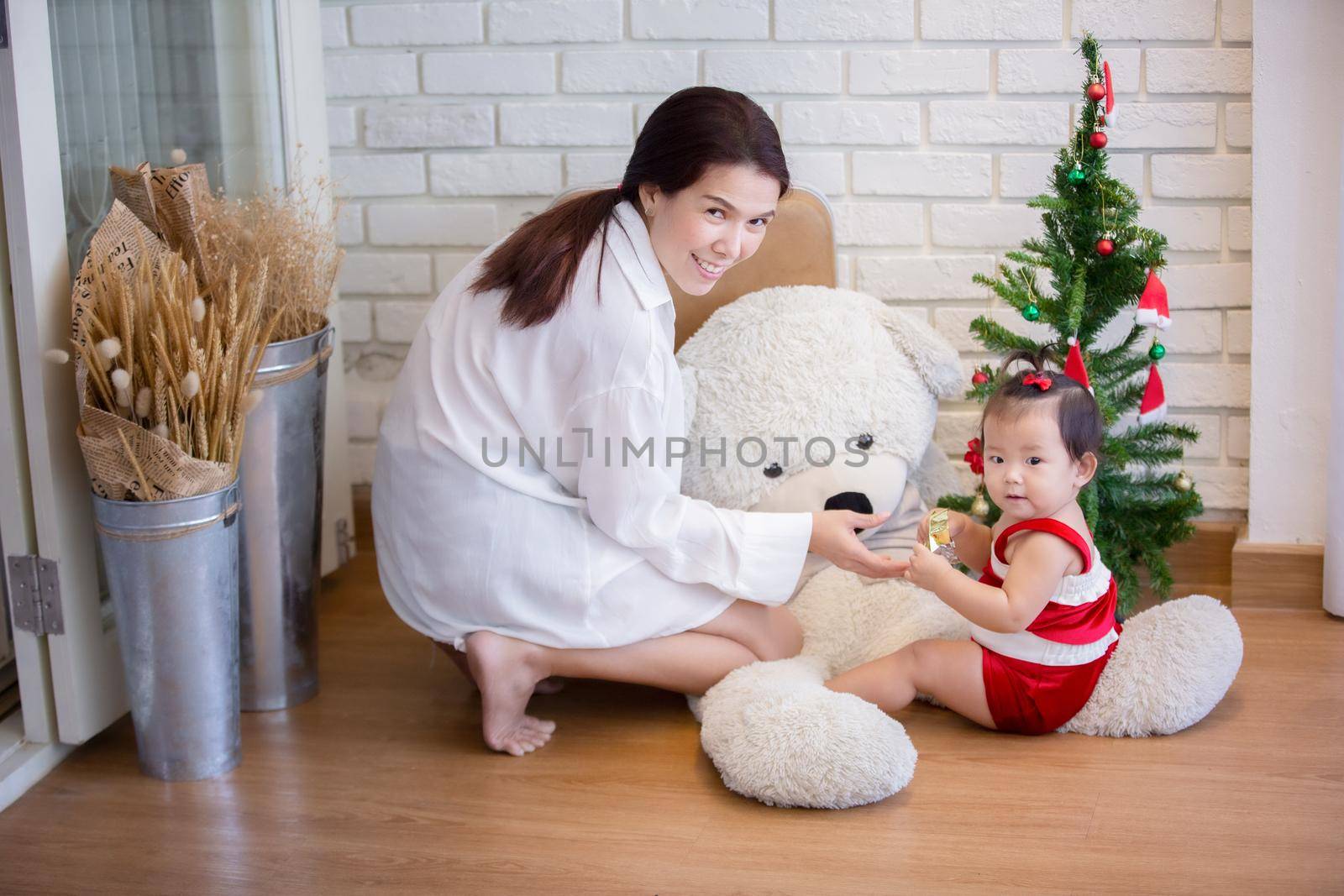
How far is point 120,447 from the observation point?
69.6 inches

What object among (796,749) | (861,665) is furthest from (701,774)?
(861,665)

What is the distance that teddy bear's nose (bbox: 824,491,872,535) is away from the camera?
218 cm

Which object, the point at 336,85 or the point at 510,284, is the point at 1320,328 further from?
the point at 336,85

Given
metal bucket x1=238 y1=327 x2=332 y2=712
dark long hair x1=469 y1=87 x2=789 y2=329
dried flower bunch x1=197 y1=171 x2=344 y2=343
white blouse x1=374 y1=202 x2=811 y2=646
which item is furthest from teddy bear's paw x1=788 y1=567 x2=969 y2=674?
dried flower bunch x1=197 y1=171 x2=344 y2=343

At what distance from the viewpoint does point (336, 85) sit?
270cm

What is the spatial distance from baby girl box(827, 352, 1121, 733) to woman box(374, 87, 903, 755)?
6.3 inches

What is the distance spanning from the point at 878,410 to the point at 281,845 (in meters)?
1.17

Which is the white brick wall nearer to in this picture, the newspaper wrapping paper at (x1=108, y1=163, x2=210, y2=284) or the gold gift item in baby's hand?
the gold gift item in baby's hand

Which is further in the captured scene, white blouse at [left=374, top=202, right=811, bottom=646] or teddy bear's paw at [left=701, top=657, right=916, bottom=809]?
white blouse at [left=374, top=202, right=811, bottom=646]

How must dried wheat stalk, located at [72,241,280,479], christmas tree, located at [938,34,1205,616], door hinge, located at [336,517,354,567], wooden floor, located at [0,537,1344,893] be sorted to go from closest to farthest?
wooden floor, located at [0,537,1344,893] → dried wheat stalk, located at [72,241,280,479] → christmas tree, located at [938,34,1205,616] → door hinge, located at [336,517,354,567]

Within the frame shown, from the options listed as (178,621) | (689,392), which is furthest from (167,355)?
(689,392)

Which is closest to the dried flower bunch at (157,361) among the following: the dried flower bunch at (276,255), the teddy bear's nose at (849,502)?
the dried flower bunch at (276,255)

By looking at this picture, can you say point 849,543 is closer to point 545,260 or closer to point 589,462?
point 589,462

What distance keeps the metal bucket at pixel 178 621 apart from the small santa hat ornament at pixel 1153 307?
1.43 metres
